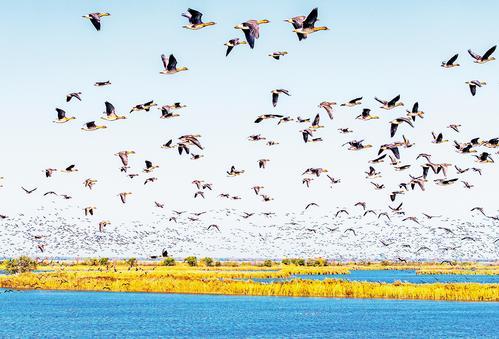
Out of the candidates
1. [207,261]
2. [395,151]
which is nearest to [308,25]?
[395,151]

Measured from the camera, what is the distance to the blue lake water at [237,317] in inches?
2189

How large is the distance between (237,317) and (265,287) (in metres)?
16.5

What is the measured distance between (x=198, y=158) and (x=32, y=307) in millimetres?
35506

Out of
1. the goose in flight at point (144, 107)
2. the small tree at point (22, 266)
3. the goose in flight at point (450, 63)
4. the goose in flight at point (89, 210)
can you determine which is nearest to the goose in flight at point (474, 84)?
the goose in flight at point (450, 63)

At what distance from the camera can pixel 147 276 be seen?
331 feet

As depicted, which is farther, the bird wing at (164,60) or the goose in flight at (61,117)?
the goose in flight at (61,117)

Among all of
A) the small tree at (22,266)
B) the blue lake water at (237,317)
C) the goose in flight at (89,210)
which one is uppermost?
the goose in flight at (89,210)

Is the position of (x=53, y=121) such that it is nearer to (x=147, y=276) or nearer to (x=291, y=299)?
(x=291, y=299)

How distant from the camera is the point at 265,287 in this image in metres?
81.0

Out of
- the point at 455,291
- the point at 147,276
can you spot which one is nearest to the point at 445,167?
the point at 455,291

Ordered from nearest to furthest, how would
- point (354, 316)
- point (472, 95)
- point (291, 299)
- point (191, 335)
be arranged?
point (472, 95), point (191, 335), point (354, 316), point (291, 299)

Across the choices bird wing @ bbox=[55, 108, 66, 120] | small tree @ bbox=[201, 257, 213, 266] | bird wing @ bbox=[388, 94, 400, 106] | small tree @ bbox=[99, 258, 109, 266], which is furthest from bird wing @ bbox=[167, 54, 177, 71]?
small tree @ bbox=[201, 257, 213, 266]

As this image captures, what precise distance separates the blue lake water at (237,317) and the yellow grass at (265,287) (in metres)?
1.10

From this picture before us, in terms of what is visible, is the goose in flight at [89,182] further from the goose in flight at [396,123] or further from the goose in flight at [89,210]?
the goose in flight at [396,123]
